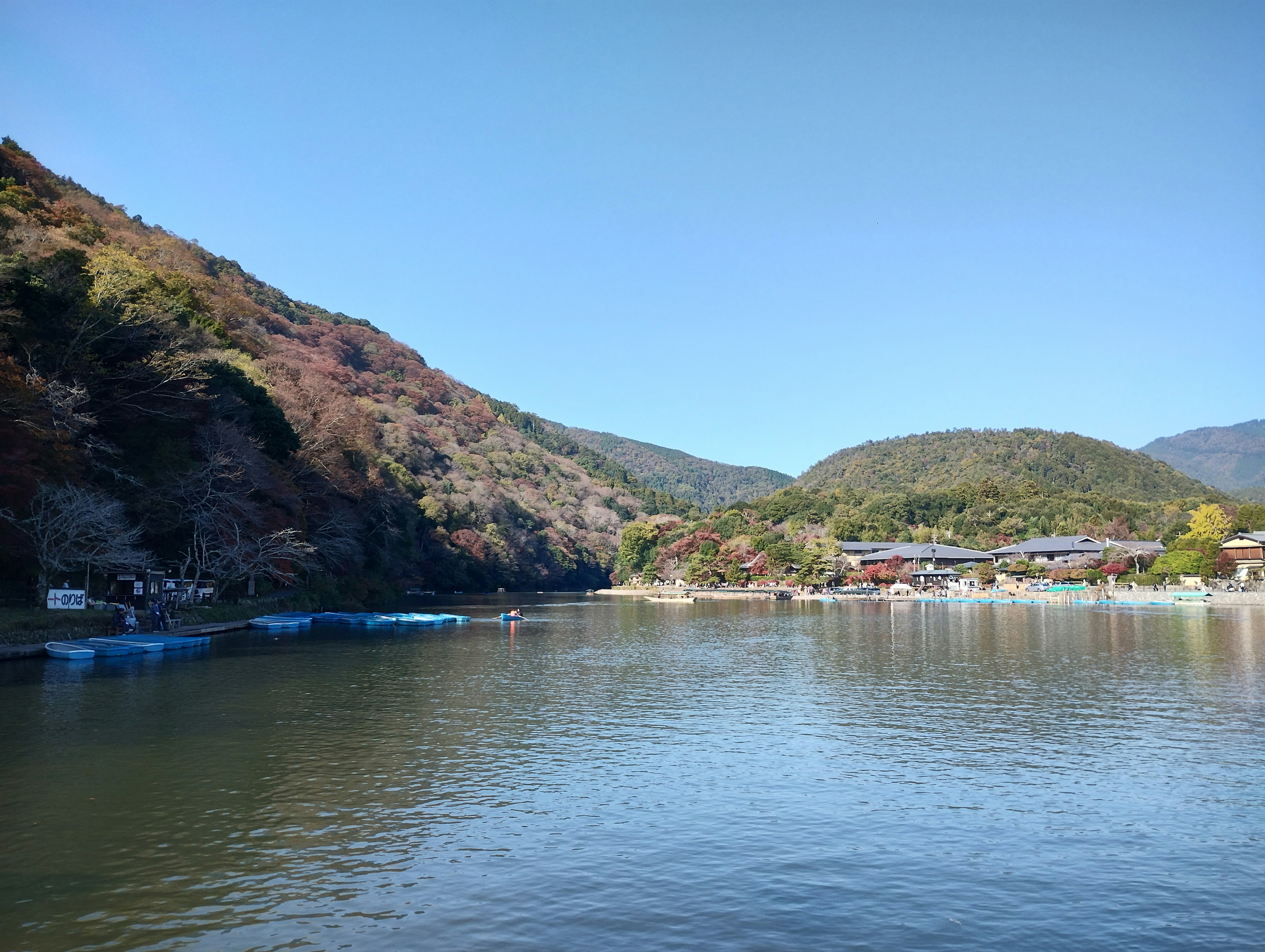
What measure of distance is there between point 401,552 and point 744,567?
41.3 metres

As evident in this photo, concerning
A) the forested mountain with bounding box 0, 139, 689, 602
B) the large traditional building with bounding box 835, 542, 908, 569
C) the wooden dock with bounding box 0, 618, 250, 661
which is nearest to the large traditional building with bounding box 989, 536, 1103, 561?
the large traditional building with bounding box 835, 542, 908, 569

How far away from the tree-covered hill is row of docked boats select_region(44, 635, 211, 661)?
362 ft

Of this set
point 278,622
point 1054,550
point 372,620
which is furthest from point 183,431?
point 1054,550

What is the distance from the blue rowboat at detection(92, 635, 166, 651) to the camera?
28.5 meters

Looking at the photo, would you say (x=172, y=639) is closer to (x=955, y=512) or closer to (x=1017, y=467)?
(x=955, y=512)

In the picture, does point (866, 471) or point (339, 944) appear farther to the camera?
point (866, 471)

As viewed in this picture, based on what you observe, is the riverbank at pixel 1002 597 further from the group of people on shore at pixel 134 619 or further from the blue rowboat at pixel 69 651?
the blue rowboat at pixel 69 651

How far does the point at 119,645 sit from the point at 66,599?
10.6 ft

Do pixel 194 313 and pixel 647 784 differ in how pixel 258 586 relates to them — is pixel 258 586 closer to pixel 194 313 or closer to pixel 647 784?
pixel 194 313

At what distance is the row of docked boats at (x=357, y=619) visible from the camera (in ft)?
144

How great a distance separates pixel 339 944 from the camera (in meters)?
8.02

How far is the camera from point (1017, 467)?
144 meters

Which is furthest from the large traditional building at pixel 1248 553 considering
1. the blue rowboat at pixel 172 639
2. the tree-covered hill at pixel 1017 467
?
the blue rowboat at pixel 172 639

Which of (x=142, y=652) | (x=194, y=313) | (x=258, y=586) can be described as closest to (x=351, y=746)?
(x=142, y=652)
